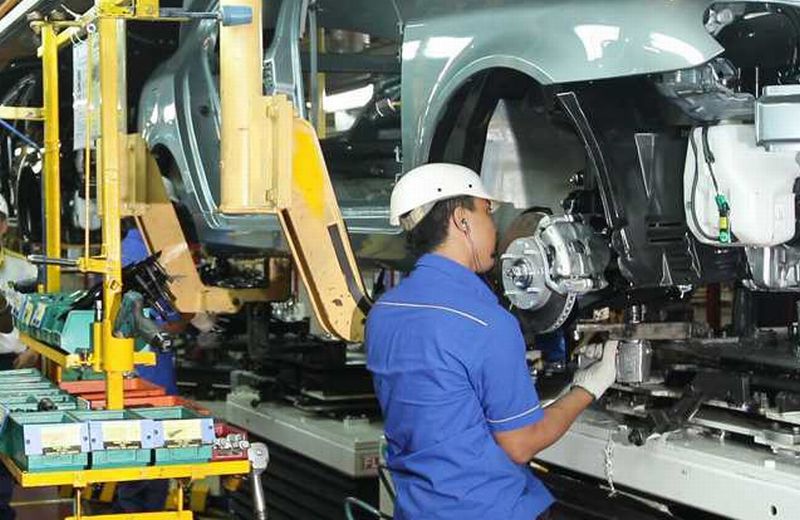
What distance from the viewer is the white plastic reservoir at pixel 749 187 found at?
288 cm

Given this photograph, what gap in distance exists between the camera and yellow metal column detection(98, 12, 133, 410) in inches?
143

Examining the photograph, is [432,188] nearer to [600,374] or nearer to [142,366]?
[600,374]

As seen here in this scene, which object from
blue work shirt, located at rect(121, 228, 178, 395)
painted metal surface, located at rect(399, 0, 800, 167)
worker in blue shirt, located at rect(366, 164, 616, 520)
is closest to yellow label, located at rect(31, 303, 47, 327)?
blue work shirt, located at rect(121, 228, 178, 395)

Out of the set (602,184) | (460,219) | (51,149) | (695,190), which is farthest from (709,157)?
(51,149)

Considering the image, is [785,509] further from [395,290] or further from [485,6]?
[485,6]

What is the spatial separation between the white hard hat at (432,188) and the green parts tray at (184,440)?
0.80 m

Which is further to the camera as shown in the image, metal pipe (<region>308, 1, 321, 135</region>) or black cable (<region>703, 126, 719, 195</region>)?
metal pipe (<region>308, 1, 321, 135</region>)

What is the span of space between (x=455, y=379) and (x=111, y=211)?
1425mm

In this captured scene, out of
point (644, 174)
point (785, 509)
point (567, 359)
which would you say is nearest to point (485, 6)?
point (644, 174)

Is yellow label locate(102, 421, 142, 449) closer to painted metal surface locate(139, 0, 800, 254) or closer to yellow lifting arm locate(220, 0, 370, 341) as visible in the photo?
yellow lifting arm locate(220, 0, 370, 341)

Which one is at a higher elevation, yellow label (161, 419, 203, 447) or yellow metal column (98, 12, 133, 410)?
yellow metal column (98, 12, 133, 410)

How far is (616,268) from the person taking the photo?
3271 millimetres

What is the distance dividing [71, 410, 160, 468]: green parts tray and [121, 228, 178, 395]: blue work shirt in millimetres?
2425

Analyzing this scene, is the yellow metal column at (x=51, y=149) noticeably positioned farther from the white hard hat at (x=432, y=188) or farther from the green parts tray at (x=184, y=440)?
the white hard hat at (x=432, y=188)
